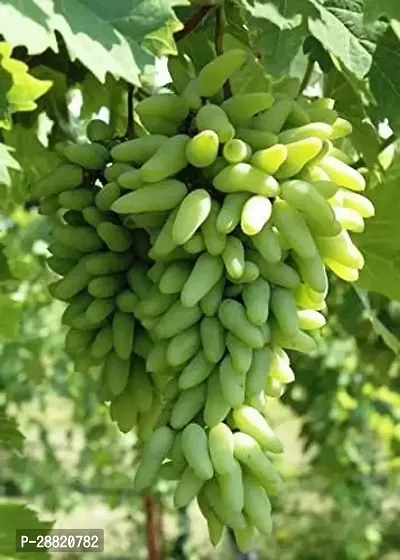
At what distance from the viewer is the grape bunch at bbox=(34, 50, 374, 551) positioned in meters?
0.72

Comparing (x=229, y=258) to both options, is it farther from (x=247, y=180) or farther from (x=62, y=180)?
(x=62, y=180)

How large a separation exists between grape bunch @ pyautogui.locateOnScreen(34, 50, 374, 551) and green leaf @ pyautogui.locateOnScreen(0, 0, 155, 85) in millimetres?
50

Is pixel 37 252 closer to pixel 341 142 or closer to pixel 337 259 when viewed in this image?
pixel 341 142

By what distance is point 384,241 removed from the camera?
0.94m

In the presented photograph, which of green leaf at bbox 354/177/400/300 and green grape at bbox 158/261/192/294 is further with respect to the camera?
green leaf at bbox 354/177/400/300

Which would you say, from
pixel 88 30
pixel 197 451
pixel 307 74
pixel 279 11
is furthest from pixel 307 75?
pixel 197 451

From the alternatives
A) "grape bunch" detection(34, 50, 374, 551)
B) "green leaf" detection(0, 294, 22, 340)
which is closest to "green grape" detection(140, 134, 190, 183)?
"grape bunch" detection(34, 50, 374, 551)

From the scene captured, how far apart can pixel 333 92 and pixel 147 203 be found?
0.77 feet

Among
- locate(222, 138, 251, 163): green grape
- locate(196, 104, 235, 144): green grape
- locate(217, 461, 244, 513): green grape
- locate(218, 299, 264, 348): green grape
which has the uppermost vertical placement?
locate(196, 104, 235, 144): green grape

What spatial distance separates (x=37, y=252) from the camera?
2.21 meters

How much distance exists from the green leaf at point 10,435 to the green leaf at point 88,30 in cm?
41

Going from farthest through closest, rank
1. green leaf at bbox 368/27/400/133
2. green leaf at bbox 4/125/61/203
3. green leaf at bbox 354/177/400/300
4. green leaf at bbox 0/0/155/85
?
green leaf at bbox 4/125/61/203, green leaf at bbox 354/177/400/300, green leaf at bbox 368/27/400/133, green leaf at bbox 0/0/155/85

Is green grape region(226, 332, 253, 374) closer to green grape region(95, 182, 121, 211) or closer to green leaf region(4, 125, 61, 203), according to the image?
green grape region(95, 182, 121, 211)

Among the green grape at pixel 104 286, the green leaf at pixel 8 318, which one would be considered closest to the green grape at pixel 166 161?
the green grape at pixel 104 286
